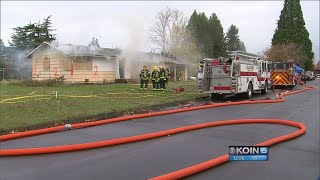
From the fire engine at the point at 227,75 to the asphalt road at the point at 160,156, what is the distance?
26.1 ft

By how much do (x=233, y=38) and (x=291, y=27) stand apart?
17.3m

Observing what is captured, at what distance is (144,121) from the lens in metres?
10.8

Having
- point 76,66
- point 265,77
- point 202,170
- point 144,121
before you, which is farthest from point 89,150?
point 76,66

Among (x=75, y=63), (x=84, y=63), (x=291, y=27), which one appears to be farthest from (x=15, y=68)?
(x=291, y=27)

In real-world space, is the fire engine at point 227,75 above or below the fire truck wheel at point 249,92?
above

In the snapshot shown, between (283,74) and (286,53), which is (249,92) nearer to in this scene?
(283,74)

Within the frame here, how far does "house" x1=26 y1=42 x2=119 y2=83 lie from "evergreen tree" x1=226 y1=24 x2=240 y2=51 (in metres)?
49.3

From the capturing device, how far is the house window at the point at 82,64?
2966cm

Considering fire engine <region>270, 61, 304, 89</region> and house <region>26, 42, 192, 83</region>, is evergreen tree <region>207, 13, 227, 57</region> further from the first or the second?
fire engine <region>270, 61, 304, 89</region>

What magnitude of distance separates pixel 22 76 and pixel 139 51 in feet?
48.7

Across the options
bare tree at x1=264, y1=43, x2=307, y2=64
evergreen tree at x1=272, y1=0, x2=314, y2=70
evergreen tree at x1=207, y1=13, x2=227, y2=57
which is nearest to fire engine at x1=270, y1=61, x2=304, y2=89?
bare tree at x1=264, y1=43, x2=307, y2=64

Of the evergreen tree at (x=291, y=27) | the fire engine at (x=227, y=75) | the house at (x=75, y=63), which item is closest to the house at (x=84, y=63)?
the house at (x=75, y=63)

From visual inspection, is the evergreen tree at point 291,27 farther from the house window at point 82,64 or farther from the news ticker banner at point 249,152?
the news ticker banner at point 249,152

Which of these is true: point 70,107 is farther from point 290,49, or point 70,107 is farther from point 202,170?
point 290,49
